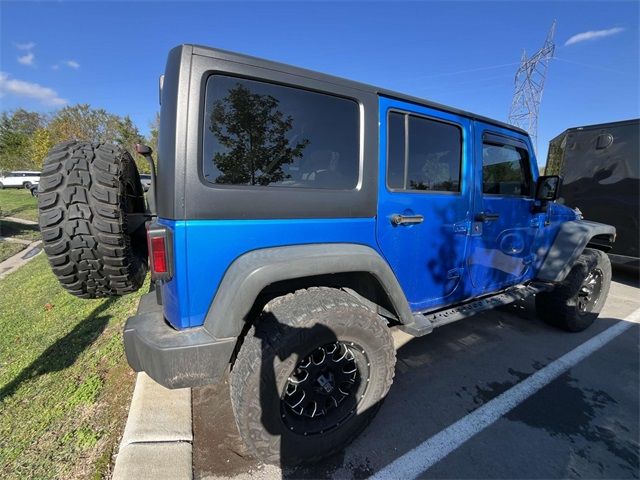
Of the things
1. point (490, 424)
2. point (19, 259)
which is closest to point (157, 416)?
point (490, 424)

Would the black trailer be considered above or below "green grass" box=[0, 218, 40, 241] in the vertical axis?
above

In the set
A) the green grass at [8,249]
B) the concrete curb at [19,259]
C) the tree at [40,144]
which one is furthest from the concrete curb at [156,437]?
the tree at [40,144]

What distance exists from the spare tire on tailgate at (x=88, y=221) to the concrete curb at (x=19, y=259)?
5.77 m

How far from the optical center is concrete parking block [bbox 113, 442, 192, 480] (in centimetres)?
185

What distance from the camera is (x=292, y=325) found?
5.86ft

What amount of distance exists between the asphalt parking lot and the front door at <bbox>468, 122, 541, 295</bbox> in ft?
2.57

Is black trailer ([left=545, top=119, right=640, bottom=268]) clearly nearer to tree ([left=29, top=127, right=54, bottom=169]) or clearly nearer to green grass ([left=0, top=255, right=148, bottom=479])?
green grass ([left=0, top=255, right=148, bottom=479])

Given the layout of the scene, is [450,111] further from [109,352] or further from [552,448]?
[109,352]

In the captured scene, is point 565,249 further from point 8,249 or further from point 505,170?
point 8,249

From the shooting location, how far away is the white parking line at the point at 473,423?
6.73ft

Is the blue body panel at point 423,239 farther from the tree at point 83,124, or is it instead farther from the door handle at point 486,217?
the tree at point 83,124

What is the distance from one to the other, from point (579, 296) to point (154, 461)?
4.60 meters

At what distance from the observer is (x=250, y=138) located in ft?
5.88

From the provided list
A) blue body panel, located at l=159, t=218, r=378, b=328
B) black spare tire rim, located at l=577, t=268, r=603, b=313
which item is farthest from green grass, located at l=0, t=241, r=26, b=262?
black spare tire rim, located at l=577, t=268, r=603, b=313
